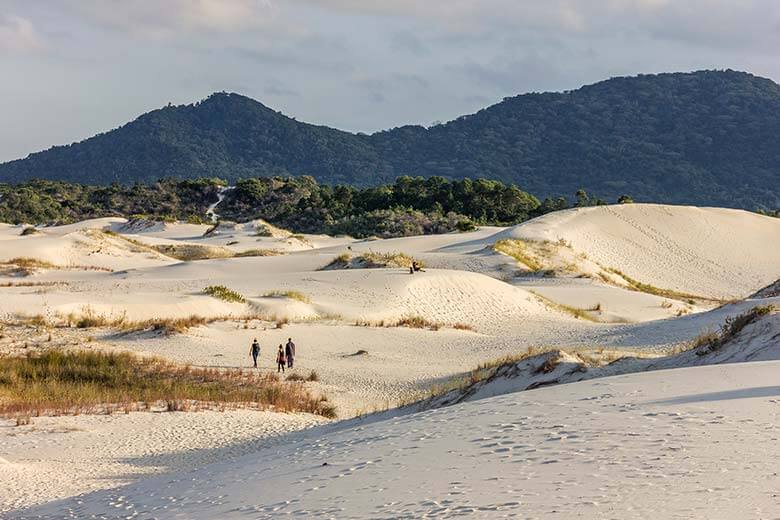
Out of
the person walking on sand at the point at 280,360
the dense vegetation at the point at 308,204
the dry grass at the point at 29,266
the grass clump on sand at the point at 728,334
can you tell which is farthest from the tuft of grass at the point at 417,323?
the dense vegetation at the point at 308,204

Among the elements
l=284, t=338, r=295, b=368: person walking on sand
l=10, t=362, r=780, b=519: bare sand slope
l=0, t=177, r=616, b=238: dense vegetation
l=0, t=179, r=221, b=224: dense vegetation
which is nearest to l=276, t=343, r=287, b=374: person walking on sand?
l=284, t=338, r=295, b=368: person walking on sand

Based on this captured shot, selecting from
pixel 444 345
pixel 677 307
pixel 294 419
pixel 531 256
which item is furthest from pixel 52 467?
pixel 531 256

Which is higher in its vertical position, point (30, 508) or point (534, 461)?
point (534, 461)

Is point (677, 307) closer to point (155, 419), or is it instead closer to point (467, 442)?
point (155, 419)

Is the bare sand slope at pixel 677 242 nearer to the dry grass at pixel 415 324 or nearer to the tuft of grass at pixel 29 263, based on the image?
the dry grass at pixel 415 324

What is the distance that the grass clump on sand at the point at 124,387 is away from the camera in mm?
17125

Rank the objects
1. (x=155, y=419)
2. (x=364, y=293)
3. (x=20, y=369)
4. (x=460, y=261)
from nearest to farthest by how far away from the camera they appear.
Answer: (x=155, y=419)
(x=20, y=369)
(x=364, y=293)
(x=460, y=261)

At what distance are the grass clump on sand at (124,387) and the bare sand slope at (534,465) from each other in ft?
20.3

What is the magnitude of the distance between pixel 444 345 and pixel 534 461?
19270 mm

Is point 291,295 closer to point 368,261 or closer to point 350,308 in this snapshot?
point 350,308

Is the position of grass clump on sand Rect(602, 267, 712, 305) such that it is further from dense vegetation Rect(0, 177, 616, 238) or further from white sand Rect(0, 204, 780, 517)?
dense vegetation Rect(0, 177, 616, 238)

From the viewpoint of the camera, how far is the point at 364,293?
115 feet

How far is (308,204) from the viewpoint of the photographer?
9312 centimetres

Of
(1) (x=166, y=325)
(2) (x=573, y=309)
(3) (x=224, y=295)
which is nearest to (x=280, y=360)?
(1) (x=166, y=325)
